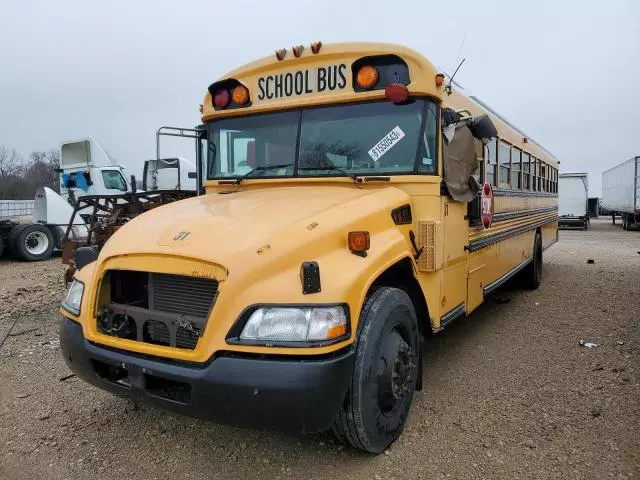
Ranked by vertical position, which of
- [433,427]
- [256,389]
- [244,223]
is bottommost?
[433,427]

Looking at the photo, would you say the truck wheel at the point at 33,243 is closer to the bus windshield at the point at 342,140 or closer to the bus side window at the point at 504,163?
the bus windshield at the point at 342,140

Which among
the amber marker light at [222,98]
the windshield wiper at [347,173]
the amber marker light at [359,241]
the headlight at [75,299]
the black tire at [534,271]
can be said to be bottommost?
the black tire at [534,271]

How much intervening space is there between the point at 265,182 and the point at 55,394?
2.24 metres

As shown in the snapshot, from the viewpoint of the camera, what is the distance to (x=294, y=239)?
252cm

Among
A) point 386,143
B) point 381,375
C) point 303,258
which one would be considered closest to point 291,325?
point 303,258

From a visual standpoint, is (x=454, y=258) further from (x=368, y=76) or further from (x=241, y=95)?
(x=241, y=95)

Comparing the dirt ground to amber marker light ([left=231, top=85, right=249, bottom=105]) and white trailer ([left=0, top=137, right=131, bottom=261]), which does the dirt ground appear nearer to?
amber marker light ([left=231, top=85, right=249, bottom=105])

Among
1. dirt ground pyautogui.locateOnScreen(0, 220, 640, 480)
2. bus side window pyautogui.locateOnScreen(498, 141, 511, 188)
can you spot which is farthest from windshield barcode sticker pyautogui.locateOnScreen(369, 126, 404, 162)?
bus side window pyautogui.locateOnScreen(498, 141, 511, 188)

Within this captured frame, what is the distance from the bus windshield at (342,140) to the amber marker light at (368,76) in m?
0.13

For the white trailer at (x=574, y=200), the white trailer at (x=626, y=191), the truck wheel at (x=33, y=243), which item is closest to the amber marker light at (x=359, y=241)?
the truck wheel at (x=33, y=243)

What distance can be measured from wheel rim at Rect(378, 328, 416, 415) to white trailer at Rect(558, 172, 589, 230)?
79.4 ft

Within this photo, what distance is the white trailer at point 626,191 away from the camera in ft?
70.8

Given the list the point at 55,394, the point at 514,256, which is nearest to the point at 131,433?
the point at 55,394

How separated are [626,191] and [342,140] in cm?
2440
